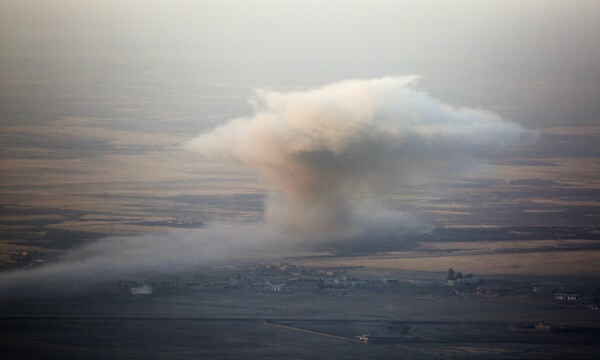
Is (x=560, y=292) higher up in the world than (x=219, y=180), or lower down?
lower down

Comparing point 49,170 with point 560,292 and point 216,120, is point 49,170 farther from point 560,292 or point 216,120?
point 560,292

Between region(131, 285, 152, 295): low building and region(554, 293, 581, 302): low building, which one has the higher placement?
region(131, 285, 152, 295): low building

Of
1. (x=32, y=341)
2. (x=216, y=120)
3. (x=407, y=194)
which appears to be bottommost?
(x=32, y=341)

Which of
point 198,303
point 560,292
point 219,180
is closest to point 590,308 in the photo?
point 560,292

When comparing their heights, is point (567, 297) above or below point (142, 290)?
below

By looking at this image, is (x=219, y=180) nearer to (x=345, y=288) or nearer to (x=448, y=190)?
(x=448, y=190)

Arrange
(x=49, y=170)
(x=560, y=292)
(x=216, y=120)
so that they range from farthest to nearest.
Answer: (x=216, y=120) → (x=49, y=170) → (x=560, y=292)

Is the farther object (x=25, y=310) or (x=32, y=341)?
(x=25, y=310)

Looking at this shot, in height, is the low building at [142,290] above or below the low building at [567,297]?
above

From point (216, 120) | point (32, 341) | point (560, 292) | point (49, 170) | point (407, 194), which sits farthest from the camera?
point (216, 120)
